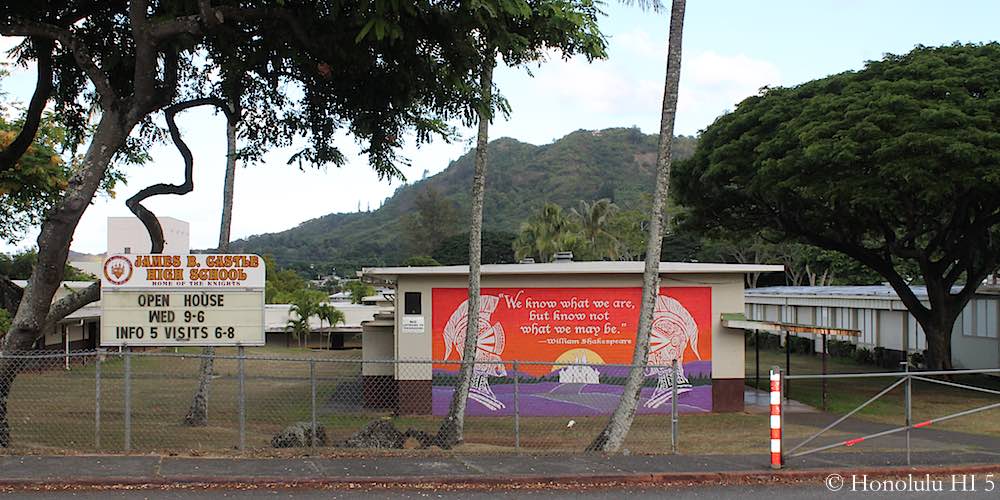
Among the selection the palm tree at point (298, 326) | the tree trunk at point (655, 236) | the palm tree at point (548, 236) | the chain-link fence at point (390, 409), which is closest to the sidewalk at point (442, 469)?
the tree trunk at point (655, 236)

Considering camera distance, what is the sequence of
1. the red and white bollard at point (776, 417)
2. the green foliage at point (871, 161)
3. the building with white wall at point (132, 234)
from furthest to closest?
the building with white wall at point (132, 234) → the green foliage at point (871, 161) → the red and white bollard at point (776, 417)

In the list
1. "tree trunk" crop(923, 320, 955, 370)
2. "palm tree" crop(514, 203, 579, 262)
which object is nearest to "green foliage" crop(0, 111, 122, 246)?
"tree trunk" crop(923, 320, 955, 370)

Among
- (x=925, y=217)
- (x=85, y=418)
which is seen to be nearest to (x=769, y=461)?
(x=85, y=418)

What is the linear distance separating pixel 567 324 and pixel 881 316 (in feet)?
81.8

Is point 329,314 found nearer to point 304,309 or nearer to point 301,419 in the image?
point 304,309

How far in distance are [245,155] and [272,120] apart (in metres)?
0.86

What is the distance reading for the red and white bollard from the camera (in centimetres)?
1124

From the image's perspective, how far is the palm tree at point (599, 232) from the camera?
3157 inches

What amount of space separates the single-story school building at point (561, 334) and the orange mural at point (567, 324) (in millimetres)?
24

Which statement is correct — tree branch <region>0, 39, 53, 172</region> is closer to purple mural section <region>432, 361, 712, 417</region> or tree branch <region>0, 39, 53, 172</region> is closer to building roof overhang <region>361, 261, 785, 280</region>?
building roof overhang <region>361, 261, 785, 280</region>

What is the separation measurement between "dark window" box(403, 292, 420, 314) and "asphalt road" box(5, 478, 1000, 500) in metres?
12.6

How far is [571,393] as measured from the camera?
23.2 meters

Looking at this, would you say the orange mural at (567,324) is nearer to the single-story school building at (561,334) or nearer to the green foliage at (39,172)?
the single-story school building at (561,334)

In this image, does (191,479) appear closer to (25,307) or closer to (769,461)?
(25,307)
